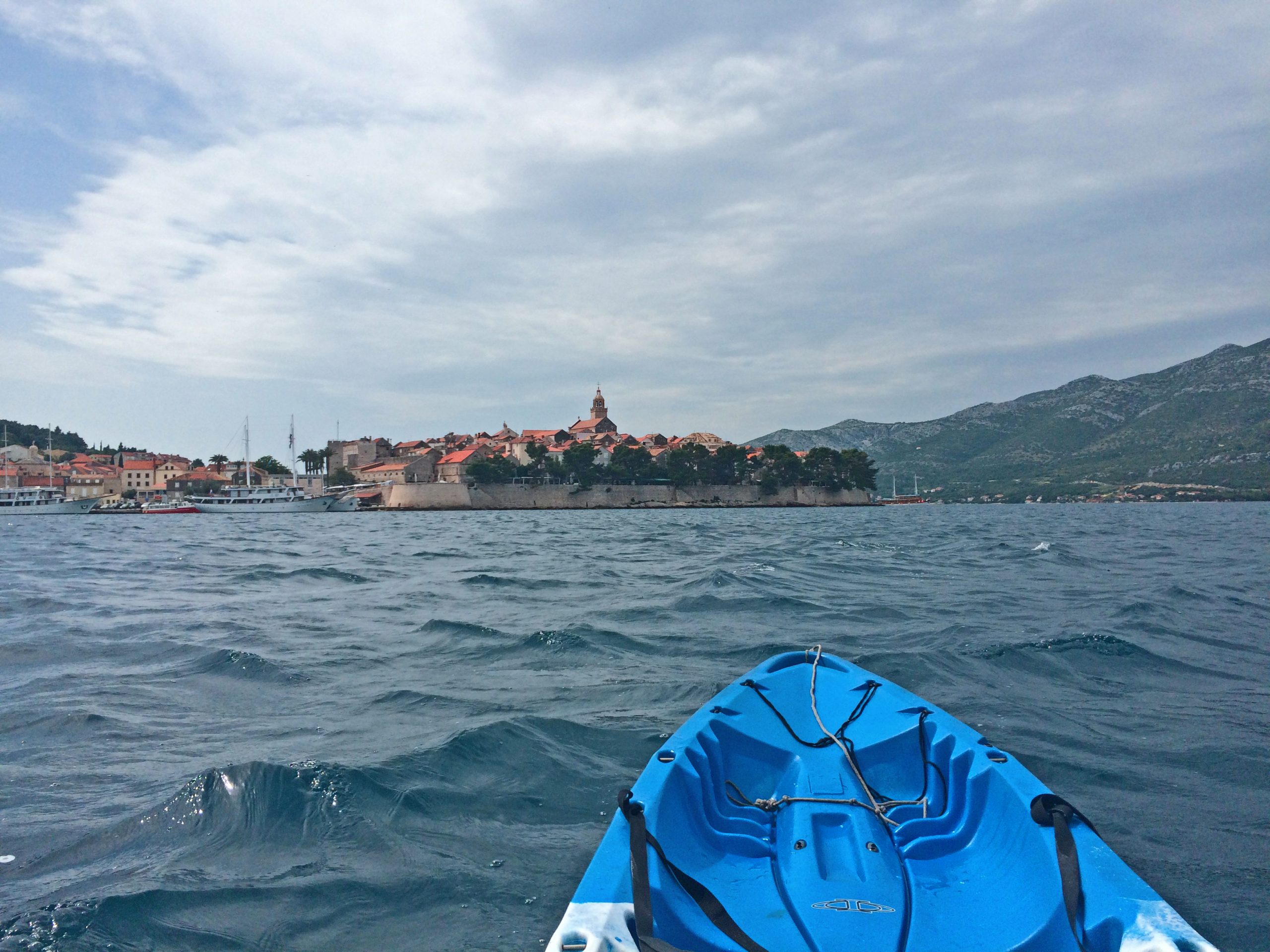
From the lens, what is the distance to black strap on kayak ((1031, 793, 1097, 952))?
2561mm

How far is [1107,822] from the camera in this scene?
4469mm

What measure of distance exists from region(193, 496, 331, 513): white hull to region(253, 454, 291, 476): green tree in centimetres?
2789

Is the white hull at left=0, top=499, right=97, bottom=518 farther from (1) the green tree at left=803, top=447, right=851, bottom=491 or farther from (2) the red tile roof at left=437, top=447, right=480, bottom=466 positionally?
(1) the green tree at left=803, top=447, right=851, bottom=491

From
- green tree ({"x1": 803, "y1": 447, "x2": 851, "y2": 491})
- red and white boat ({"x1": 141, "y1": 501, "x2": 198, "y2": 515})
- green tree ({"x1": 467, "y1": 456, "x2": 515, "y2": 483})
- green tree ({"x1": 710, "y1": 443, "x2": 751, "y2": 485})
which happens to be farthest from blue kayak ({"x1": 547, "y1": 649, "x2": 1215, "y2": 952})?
green tree ({"x1": 803, "y1": 447, "x2": 851, "y2": 491})

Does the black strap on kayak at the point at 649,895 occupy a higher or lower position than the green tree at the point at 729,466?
lower

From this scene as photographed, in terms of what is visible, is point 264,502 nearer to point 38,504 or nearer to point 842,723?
point 38,504

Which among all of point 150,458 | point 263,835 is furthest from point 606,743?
point 150,458

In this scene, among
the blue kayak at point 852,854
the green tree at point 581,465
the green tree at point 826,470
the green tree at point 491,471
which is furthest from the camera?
the green tree at point 826,470

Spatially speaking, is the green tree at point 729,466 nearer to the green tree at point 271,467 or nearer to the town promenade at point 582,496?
the town promenade at point 582,496

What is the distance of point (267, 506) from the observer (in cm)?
7875

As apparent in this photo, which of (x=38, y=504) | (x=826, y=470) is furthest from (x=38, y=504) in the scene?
(x=826, y=470)

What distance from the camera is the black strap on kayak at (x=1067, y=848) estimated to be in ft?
8.40

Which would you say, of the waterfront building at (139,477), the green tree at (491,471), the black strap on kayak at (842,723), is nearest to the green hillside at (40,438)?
the waterfront building at (139,477)

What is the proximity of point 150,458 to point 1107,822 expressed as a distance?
457ft
